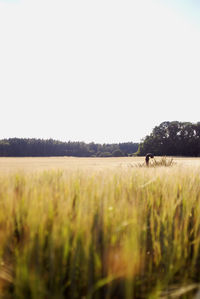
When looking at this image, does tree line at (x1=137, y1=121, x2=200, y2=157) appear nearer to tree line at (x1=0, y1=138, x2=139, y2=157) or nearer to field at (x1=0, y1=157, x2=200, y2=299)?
tree line at (x1=0, y1=138, x2=139, y2=157)

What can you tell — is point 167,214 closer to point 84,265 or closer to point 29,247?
point 84,265

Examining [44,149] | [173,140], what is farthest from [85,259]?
[44,149]

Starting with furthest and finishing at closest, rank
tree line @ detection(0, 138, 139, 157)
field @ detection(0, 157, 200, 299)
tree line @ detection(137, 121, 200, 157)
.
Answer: tree line @ detection(0, 138, 139, 157) < tree line @ detection(137, 121, 200, 157) < field @ detection(0, 157, 200, 299)

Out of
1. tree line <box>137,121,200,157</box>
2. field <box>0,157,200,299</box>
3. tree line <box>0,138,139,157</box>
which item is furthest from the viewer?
tree line <box>0,138,139,157</box>

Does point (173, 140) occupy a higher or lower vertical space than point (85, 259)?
higher

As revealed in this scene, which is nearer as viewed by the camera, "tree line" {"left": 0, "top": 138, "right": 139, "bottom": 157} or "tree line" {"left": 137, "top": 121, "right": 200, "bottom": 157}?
"tree line" {"left": 137, "top": 121, "right": 200, "bottom": 157}

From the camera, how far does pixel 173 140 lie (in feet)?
130

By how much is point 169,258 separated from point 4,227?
92 cm

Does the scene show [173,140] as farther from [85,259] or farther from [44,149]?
[85,259]

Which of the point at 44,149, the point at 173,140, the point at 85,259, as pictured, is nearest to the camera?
the point at 85,259

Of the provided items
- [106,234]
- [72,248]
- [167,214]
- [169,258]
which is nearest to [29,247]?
[72,248]

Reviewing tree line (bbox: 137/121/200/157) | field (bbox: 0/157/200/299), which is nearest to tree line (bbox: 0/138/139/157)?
tree line (bbox: 137/121/200/157)

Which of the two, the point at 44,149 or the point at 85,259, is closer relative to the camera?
the point at 85,259

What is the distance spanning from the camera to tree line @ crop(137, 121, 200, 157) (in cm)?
3762
